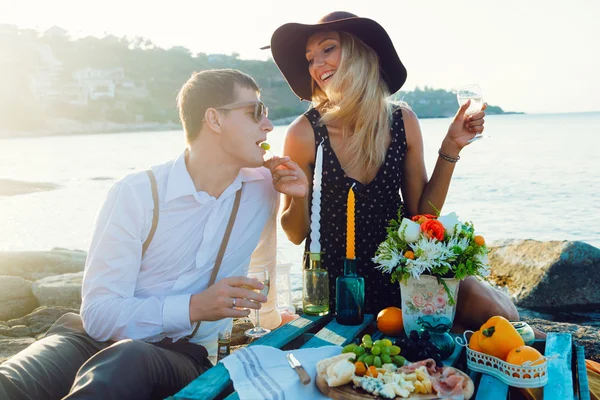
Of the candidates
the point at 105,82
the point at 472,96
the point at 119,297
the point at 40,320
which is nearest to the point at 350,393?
the point at 119,297

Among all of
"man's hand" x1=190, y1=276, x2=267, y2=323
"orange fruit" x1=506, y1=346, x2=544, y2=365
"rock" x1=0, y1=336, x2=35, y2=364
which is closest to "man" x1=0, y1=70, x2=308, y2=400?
"man's hand" x1=190, y1=276, x2=267, y2=323

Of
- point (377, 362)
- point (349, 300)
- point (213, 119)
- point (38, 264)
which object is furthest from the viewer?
point (38, 264)

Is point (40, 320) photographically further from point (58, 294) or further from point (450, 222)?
point (450, 222)

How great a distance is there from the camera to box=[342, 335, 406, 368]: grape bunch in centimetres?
222

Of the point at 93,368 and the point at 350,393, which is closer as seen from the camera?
the point at 350,393

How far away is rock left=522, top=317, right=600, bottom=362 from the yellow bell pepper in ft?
11.7

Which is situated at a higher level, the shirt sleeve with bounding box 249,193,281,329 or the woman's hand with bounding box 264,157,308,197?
the woman's hand with bounding box 264,157,308,197

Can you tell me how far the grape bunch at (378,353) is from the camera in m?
2.22

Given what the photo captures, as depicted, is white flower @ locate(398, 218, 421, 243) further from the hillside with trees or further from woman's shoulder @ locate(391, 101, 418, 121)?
the hillside with trees

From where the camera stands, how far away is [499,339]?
94.3 inches

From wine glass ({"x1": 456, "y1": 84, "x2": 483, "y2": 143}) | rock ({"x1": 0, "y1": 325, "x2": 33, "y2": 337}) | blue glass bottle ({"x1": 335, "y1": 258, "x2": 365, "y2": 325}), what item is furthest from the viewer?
rock ({"x1": 0, "y1": 325, "x2": 33, "y2": 337})

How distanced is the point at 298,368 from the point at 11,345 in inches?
155

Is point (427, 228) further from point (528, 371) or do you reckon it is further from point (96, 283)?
point (96, 283)

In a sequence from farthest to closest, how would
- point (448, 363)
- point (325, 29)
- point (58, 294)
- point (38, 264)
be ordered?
point (38, 264) → point (58, 294) → point (325, 29) → point (448, 363)
